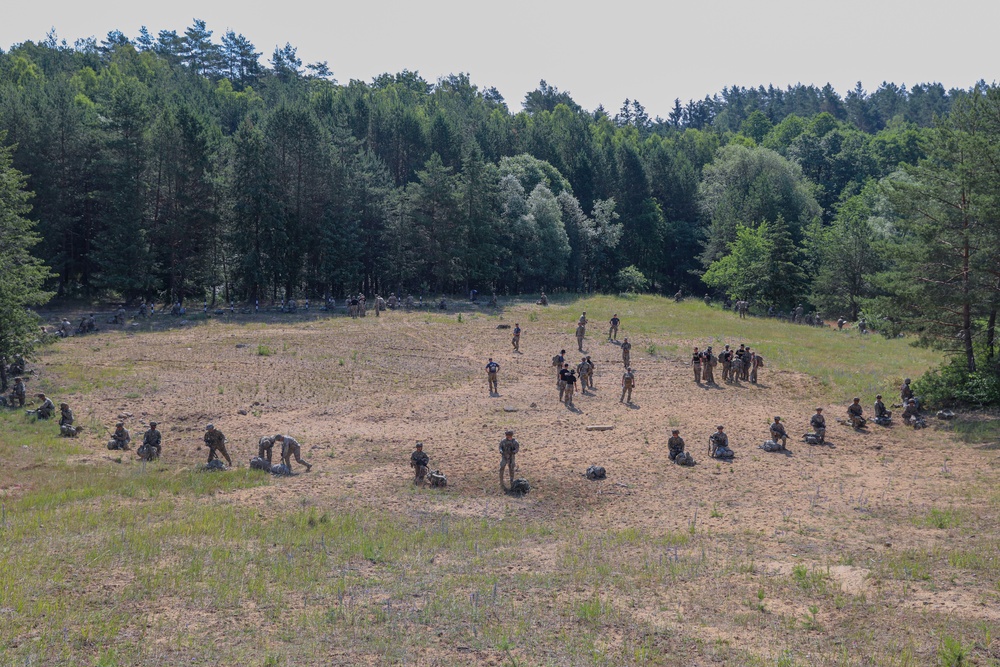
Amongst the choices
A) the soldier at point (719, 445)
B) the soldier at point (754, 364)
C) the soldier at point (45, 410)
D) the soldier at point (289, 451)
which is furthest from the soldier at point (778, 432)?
the soldier at point (45, 410)

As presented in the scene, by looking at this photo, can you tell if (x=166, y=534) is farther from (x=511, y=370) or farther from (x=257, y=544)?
(x=511, y=370)

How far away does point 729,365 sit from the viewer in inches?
1475

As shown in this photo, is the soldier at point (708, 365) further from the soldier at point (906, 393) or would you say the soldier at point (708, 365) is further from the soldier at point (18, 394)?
the soldier at point (18, 394)

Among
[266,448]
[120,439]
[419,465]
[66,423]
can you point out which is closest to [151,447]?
[120,439]

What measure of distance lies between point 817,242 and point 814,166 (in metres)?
50.0

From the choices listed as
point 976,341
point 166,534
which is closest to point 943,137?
point 976,341

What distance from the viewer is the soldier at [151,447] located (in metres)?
25.1

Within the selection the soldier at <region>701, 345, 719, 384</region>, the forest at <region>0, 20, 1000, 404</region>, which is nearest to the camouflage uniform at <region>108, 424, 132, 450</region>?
the forest at <region>0, 20, 1000, 404</region>

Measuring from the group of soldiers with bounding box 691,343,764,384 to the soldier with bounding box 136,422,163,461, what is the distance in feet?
78.3

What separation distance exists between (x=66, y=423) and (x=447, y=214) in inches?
1838

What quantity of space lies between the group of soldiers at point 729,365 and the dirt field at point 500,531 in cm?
93

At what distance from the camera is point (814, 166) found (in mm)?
127062

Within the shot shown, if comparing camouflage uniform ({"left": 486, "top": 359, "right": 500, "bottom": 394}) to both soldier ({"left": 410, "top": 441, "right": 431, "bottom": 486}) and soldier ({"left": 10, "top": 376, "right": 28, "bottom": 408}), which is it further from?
soldier ({"left": 10, "top": 376, "right": 28, "bottom": 408})

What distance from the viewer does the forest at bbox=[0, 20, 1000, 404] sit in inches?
1287
